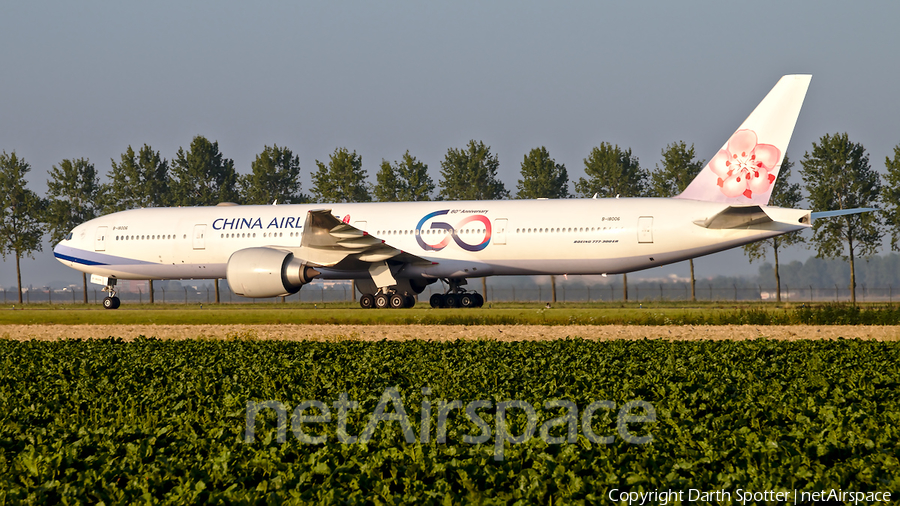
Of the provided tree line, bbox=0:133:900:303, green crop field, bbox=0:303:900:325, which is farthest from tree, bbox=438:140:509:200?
green crop field, bbox=0:303:900:325

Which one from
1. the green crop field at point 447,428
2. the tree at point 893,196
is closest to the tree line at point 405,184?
the tree at point 893,196

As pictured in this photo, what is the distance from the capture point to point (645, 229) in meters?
26.1

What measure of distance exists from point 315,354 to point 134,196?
142 ft

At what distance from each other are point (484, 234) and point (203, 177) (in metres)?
31.5

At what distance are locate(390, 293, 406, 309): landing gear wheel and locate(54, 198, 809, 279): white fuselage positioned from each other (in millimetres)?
932

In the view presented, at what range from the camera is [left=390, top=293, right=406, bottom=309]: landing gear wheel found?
28109mm

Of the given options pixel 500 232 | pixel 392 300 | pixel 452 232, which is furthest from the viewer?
pixel 392 300

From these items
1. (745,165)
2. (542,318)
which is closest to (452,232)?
(542,318)

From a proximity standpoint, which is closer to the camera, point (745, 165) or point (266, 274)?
point (266, 274)

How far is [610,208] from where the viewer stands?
2670cm

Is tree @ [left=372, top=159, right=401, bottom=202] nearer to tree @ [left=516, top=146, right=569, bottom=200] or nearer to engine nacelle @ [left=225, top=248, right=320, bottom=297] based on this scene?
tree @ [left=516, top=146, right=569, bottom=200]

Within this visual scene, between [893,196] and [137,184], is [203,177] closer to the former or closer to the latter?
[137,184]

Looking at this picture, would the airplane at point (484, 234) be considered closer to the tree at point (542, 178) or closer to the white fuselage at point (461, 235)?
the white fuselage at point (461, 235)

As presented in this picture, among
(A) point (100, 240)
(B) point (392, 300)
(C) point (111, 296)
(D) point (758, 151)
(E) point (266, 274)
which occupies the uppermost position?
(D) point (758, 151)
